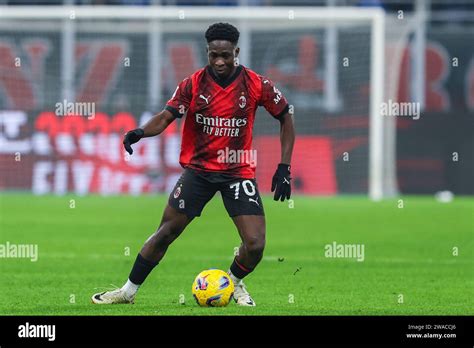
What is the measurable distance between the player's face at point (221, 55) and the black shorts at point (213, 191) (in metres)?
0.93

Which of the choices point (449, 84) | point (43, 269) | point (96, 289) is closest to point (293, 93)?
point (449, 84)

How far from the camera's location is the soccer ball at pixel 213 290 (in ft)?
34.1

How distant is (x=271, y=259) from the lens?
15.8 m

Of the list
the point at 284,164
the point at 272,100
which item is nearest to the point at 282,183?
the point at 284,164

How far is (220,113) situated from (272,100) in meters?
0.49

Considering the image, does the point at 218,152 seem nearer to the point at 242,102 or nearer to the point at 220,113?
the point at 220,113

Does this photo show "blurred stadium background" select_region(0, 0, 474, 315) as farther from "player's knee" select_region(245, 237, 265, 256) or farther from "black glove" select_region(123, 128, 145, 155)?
"black glove" select_region(123, 128, 145, 155)

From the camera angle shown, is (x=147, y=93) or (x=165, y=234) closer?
(x=165, y=234)

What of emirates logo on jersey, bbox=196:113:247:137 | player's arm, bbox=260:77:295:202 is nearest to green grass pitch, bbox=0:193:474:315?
player's arm, bbox=260:77:295:202

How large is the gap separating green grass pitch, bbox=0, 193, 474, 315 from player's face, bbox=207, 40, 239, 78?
6.80 ft
